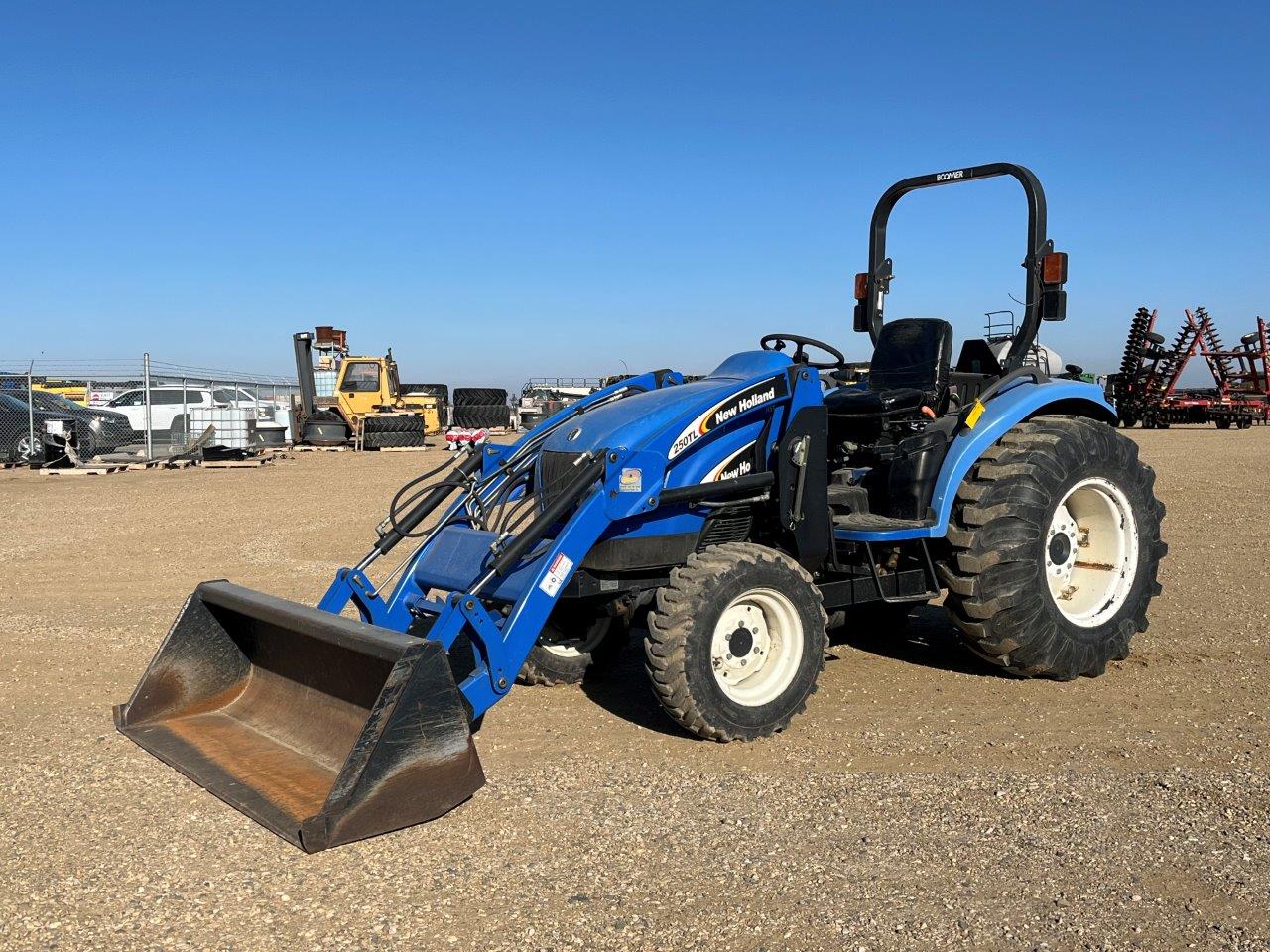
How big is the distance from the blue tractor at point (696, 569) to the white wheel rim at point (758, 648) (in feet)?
0.03

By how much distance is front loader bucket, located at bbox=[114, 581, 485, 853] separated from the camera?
372cm

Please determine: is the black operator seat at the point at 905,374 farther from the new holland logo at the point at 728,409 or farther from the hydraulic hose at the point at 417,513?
the hydraulic hose at the point at 417,513

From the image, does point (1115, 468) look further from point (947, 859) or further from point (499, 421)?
point (499, 421)

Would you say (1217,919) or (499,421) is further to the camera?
(499,421)

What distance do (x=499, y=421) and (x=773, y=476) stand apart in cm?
2927

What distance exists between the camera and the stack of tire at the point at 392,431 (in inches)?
1030

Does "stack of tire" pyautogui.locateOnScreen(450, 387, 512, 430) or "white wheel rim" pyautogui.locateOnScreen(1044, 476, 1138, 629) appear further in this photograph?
"stack of tire" pyautogui.locateOnScreen(450, 387, 512, 430)

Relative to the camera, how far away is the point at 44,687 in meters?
5.80

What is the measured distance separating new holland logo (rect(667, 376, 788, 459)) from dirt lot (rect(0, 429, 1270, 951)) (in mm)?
1280

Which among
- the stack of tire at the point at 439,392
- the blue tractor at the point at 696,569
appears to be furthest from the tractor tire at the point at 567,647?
the stack of tire at the point at 439,392

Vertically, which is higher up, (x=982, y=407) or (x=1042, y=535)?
(x=982, y=407)

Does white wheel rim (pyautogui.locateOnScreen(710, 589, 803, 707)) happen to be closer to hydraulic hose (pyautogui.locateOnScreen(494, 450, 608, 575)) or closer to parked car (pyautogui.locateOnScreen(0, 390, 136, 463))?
hydraulic hose (pyautogui.locateOnScreen(494, 450, 608, 575))

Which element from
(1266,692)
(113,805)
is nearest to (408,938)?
(113,805)

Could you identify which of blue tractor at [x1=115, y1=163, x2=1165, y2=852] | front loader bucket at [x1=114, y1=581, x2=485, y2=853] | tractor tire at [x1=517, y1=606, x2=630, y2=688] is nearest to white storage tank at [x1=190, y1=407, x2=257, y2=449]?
tractor tire at [x1=517, y1=606, x2=630, y2=688]
